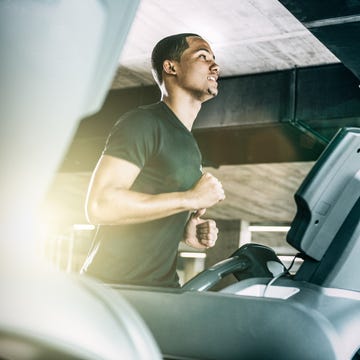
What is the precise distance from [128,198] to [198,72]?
0.72 m

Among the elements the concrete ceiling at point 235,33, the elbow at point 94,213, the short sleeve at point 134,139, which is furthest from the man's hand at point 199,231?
the concrete ceiling at point 235,33

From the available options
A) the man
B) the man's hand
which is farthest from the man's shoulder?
the man's hand

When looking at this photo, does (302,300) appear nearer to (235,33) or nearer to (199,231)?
(199,231)

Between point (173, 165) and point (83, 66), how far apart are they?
1744 millimetres

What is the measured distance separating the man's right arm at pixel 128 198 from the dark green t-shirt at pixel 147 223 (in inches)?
2.2

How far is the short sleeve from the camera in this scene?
7.04 feet

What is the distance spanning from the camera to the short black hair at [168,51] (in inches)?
103

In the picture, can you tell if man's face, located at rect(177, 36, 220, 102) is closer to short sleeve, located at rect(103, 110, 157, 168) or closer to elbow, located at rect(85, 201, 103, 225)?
short sleeve, located at rect(103, 110, 157, 168)

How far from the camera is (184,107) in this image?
2.51m

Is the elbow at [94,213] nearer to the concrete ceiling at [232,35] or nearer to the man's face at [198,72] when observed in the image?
the man's face at [198,72]

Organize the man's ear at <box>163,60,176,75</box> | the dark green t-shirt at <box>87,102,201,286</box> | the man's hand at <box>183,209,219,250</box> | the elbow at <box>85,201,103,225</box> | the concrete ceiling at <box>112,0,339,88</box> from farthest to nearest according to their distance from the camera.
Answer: the concrete ceiling at <box>112,0,339,88</box> < the man's ear at <box>163,60,176,75</box> < the man's hand at <box>183,209,219,250</box> < the dark green t-shirt at <box>87,102,201,286</box> < the elbow at <box>85,201,103,225</box>

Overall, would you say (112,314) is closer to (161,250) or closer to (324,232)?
(324,232)

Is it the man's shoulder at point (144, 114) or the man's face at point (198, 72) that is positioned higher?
the man's face at point (198, 72)

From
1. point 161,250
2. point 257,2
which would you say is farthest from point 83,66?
point 257,2
